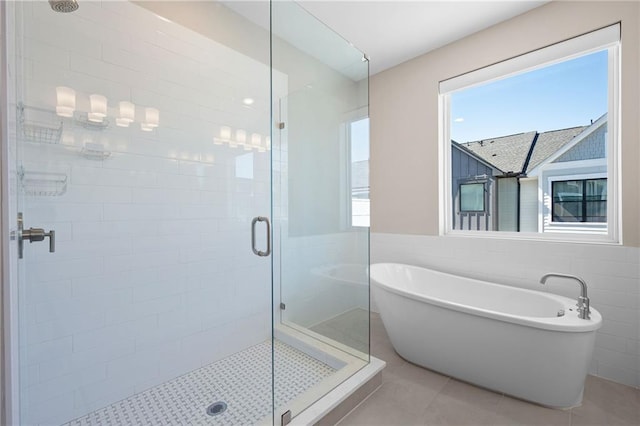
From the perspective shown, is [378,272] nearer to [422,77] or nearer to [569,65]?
[422,77]

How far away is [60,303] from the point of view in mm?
1656

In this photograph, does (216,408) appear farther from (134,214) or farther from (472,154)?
(472,154)

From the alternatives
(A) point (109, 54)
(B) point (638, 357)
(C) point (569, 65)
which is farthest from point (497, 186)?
(A) point (109, 54)

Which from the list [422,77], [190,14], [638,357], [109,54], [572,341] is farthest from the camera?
[422,77]

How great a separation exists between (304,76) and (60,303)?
83.1 inches

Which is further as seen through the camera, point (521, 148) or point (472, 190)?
point (472, 190)

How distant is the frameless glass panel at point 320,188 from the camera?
2.15m

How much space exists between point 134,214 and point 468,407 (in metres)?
2.42

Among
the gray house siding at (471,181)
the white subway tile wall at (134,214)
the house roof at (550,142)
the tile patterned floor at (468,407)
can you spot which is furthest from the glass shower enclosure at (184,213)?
the house roof at (550,142)

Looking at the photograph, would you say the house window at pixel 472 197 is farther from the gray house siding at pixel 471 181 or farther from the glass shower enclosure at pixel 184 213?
the glass shower enclosure at pixel 184 213

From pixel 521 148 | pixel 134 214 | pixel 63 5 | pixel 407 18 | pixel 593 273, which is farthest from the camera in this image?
pixel 521 148

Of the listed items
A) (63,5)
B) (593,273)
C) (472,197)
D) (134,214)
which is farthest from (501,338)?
(63,5)

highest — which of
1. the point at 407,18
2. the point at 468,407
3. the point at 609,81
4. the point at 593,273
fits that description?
the point at 407,18

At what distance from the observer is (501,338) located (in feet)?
5.93
